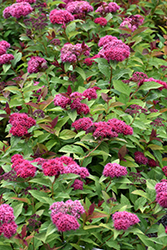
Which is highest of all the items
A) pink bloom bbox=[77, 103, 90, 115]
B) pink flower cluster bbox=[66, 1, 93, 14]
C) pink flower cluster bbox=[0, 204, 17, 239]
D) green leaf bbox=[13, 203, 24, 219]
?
pink flower cluster bbox=[66, 1, 93, 14]

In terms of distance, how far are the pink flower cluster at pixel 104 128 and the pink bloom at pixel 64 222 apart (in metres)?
0.77

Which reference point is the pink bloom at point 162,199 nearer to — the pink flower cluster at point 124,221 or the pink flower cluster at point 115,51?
the pink flower cluster at point 124,221

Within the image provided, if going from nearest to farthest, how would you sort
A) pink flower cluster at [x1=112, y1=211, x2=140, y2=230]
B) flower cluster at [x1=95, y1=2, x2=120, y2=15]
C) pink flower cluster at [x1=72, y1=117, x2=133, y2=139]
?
pink flower cluster at [x1=112, y1=211, x2=140, y2=230] < pink flower cluster at [x1=72, y1=117, x2=133, y2=139] < flower cluster at [x1=95, y1=2, x2=120, y2=15]

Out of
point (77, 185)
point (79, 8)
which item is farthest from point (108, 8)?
point (77, 185)

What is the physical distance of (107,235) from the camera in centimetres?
205

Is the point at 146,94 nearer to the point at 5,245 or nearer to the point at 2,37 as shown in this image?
the point at 5,245

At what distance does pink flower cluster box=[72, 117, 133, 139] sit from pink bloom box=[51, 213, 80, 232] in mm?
775

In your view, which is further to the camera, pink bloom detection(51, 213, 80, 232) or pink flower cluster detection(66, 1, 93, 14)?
pink flower cluster detection(66, 1, 93, 14)

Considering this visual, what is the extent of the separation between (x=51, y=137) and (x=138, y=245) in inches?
50.7

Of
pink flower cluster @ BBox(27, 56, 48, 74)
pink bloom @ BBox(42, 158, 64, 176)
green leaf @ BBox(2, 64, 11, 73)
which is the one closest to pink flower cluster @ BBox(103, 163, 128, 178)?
pink bloom @ BBox(42, 158, 64, 176)

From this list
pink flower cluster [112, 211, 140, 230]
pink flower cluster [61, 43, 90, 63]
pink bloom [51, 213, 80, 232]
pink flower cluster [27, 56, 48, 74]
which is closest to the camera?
pink bloom [51, 213, 80, 232]

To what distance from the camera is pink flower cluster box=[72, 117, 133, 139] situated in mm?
2174

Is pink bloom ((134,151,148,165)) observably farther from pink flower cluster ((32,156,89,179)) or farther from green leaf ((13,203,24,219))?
green leaf ((13,203,24,219))

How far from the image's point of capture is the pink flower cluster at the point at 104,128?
2174mm
